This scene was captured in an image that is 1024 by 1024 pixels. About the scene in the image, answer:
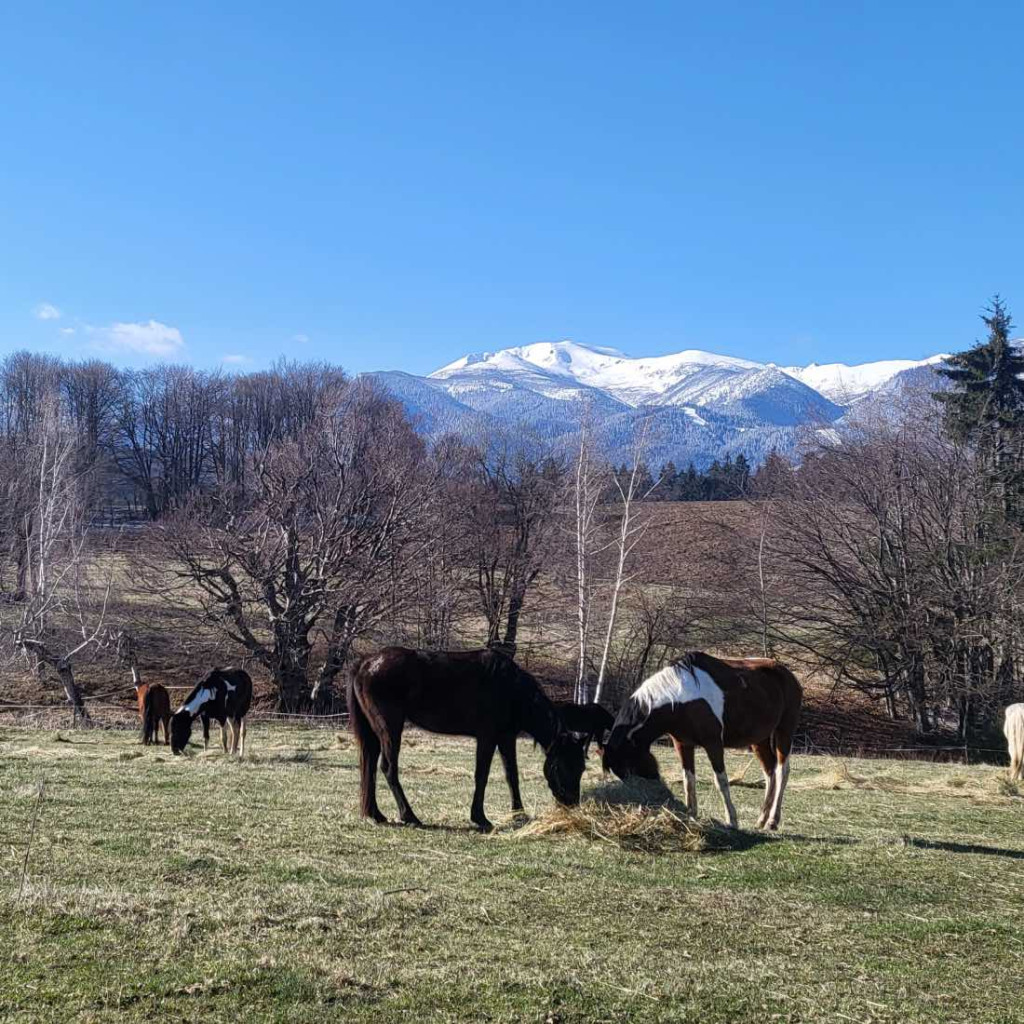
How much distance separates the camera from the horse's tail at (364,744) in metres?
10.1

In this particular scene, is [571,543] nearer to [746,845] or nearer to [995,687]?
[995,687]

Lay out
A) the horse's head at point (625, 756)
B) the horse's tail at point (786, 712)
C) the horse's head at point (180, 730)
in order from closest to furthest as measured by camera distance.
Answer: the horse's head at point (625, 756) < the horse's tail at point (786, 712) < the horse's head at point (180, 730)

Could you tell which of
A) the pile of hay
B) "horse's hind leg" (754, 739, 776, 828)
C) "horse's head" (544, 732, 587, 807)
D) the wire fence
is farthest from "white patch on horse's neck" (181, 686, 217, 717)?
"horse's hind leg" (754, 739, 776, 828)

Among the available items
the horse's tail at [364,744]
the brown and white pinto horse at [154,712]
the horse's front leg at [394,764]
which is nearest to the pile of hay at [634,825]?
the horse's front leg at [394,764]

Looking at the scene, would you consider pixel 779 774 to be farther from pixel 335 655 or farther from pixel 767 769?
pixel 335 655

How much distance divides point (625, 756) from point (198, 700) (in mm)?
9859

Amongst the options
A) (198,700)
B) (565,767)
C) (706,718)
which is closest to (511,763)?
(565,767)

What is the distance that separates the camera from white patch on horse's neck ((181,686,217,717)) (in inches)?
680

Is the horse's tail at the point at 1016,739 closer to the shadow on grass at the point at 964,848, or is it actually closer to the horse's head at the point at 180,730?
the shadow on grass at the point at 964,848

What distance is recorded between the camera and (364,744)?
34.0ft

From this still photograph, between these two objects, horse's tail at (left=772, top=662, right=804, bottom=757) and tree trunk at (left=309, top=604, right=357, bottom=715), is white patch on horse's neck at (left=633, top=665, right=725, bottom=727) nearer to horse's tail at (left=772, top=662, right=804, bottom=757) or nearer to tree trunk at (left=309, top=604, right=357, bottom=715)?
horse's tail at (left=772, top=662, right=804, bottom=757)

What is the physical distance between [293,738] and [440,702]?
1247 cm

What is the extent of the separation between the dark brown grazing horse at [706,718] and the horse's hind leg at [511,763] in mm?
1010

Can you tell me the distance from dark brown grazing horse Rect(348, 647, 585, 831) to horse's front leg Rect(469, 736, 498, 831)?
11 millimetres
